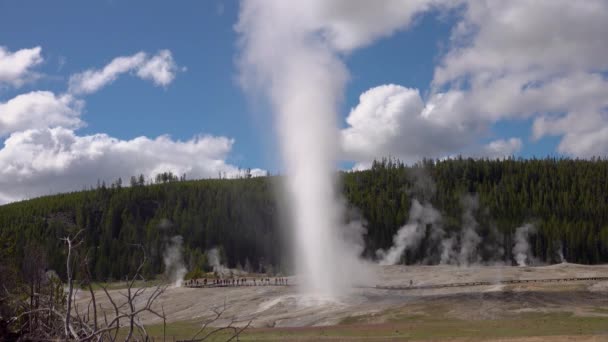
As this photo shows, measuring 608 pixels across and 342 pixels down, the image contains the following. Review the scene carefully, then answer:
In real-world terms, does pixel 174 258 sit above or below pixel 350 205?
below

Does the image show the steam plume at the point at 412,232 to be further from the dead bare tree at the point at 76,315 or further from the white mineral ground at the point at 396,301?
the dead bare tree at the point at 76,315

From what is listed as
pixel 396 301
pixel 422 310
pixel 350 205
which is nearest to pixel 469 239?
pixel 350 205

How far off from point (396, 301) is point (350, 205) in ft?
244

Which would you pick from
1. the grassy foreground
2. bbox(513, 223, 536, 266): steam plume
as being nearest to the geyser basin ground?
the grassy foreground

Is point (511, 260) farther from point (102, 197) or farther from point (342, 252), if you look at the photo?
point (102, 197)

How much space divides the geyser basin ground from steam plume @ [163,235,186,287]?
36.4 m

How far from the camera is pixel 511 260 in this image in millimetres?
101062

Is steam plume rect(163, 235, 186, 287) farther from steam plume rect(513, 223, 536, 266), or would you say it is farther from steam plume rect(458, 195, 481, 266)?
steam plume rect(513, 223, 536, 266)

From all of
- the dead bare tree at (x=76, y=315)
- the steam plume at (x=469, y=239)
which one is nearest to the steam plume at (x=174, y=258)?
the steam plume at (x=469, y=239)

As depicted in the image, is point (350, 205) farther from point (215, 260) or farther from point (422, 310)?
point (422, 310)

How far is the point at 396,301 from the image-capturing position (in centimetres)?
4584

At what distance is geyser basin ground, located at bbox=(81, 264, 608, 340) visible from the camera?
30.4m

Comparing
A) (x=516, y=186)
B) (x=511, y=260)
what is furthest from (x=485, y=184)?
(x=511, y=260)

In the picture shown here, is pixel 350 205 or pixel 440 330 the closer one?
pixel 440 330
